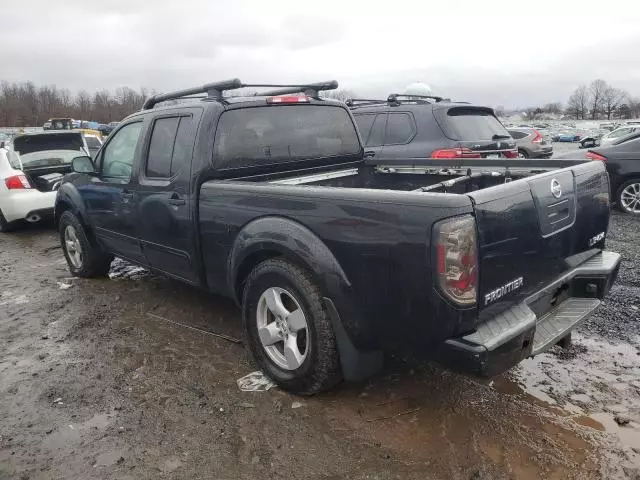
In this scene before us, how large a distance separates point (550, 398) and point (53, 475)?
2.79 metres

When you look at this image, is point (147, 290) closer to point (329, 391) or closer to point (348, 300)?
point (329, 391)

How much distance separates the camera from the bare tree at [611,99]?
115625mm

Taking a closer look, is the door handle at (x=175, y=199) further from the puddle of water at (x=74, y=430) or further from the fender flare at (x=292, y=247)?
the puddle of water at (x=74, y=430)

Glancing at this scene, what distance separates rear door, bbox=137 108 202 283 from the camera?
3846 mm

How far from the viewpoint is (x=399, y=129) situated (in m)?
7.55

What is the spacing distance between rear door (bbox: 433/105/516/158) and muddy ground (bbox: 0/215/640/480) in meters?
3.37

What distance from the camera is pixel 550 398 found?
312cm

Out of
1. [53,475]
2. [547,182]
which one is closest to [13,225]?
[53,475]

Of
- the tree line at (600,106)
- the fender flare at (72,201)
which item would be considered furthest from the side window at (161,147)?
the tree line at (600,106)

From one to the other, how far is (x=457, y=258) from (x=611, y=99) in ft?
446

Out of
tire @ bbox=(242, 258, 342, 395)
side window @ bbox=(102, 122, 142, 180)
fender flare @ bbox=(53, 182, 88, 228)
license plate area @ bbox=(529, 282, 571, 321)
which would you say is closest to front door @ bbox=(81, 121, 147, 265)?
side window @ bbox=(102, 122, 142, 180)

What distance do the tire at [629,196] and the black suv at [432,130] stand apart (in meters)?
2.36

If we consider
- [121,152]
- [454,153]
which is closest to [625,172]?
[454,153]

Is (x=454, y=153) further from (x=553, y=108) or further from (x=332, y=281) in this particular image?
(x=553, y=108)
